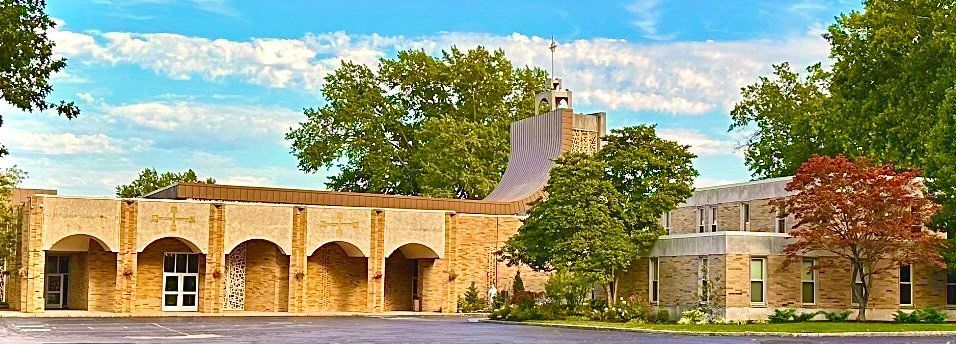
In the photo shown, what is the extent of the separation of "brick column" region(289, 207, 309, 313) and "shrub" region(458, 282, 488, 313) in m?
7.33

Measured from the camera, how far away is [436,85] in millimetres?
88000

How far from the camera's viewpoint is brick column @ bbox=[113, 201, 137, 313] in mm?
54438

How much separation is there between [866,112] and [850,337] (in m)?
25.0

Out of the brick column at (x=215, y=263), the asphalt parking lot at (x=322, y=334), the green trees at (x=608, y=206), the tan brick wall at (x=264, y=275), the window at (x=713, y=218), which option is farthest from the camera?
the tan brick wall at (x=264, y=275)

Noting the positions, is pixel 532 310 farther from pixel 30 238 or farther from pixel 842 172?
pixel 30 238

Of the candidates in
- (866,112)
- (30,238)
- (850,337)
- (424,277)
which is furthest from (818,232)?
(30,238)

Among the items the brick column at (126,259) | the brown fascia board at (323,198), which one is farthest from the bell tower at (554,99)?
the brick column at (126,259)

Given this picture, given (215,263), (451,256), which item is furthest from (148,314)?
(451,256)

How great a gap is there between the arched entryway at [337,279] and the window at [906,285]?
2356 centimetres

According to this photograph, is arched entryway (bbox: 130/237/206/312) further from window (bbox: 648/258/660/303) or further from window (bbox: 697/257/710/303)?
window (bbox: 697/257/710/303)

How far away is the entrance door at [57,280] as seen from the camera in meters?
59.5

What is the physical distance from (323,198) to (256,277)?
5063mm

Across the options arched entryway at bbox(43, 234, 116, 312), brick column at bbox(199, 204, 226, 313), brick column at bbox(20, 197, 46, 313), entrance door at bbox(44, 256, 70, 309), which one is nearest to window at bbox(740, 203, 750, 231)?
brick column at bbox(199, 204, 226, 313)

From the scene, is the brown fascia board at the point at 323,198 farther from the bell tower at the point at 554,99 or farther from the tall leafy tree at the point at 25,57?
the tall leafy tree at the point at 25,57
